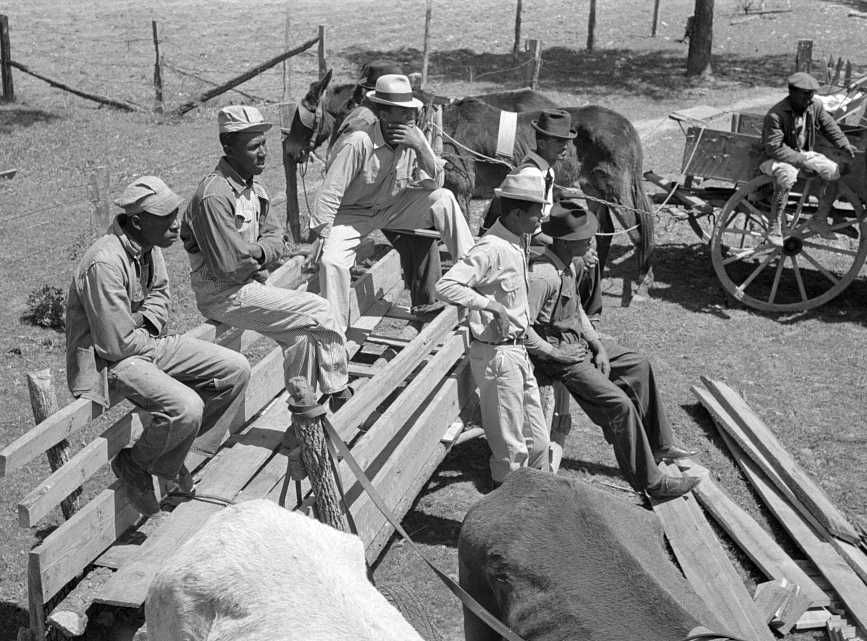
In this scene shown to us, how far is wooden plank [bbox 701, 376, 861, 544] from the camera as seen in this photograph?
6344 millimetres

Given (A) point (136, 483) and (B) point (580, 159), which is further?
(B) point (580, 159)

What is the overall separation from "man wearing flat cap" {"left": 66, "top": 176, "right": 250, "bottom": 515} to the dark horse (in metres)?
6.20

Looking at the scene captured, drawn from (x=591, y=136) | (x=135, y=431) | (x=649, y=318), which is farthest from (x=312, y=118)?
(x=135, y=431)

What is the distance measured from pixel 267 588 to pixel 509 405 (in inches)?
123

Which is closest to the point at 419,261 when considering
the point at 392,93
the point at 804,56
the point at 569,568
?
the point at 392,93

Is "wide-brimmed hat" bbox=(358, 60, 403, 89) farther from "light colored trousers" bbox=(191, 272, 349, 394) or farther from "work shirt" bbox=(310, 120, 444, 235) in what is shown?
"light colored trousers" bbox=(191, 272, 349, 394)

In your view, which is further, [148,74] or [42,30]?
[42,30]

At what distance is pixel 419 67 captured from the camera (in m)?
22.4

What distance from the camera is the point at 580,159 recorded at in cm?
1134

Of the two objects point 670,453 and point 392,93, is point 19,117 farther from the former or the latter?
point 670,453

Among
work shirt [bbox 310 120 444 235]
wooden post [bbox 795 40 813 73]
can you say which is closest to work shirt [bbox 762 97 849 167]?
work shirt [bbox 310 120 444 235]

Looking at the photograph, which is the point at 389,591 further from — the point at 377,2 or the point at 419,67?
the point at 377,2

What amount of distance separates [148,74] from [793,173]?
1504cm

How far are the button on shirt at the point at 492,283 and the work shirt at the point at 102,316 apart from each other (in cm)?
173
